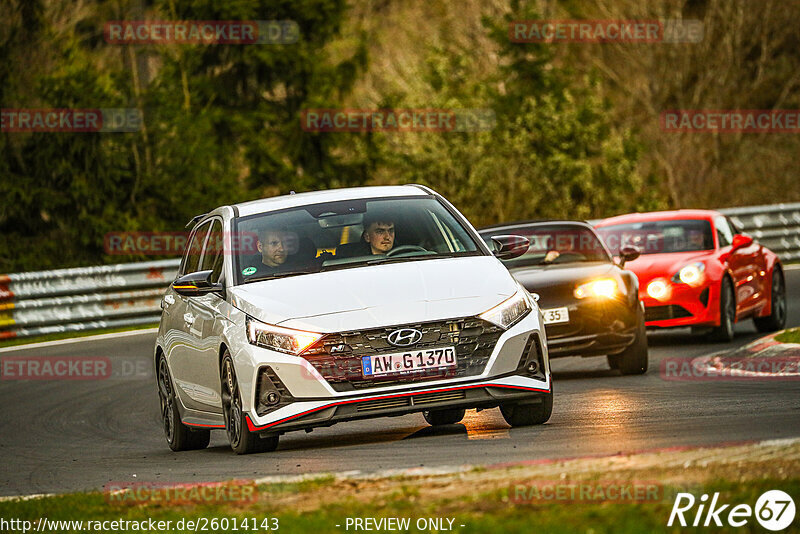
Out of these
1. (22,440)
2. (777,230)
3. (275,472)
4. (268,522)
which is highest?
(268,522)

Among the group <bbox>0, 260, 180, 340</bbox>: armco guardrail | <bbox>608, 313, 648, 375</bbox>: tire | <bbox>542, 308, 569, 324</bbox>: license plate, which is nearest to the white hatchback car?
<bbox>542, 308, 569, 324</bbox>: license plate

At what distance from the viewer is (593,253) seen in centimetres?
1519

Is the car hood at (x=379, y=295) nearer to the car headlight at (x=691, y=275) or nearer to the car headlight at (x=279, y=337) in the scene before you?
the car headlight at (x=279, y=337)

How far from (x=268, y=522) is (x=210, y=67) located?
3388 cm

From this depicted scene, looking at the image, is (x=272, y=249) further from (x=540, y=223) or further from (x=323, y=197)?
(x=540, y=223)

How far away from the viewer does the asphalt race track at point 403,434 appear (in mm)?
8492

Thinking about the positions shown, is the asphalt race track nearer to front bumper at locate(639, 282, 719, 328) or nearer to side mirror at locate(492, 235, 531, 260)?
front bumper at locate(639, 282, 719, 328)

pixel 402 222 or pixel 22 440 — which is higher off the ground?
pixel 402 222

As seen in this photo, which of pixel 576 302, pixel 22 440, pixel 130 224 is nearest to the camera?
pixel 22 440

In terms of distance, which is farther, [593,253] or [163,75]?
→ [163,75]

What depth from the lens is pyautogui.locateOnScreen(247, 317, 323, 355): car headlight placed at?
891 cm

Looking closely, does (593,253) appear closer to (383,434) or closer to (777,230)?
(383,434)

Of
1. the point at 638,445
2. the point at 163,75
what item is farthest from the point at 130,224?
the point at 638,445

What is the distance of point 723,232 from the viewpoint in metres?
18.0
